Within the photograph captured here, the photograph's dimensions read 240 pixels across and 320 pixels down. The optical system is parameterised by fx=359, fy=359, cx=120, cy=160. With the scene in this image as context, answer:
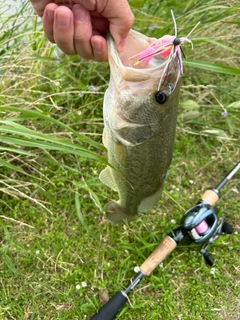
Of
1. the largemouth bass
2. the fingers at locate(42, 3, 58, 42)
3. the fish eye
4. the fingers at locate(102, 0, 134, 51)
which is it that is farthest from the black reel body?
the fingers at locate(42, 3, 58, 42)

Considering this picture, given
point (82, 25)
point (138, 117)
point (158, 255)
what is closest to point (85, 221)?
point (158, 255)

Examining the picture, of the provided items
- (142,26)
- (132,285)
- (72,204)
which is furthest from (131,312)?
(142,26)

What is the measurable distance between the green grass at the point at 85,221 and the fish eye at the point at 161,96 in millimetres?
711

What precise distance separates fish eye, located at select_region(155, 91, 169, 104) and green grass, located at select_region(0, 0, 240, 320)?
711 mm

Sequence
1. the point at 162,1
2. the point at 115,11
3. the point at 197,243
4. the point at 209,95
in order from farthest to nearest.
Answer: the point at 209,95 → the point at 162,1 → the point at 197,243 → the point at 115,11

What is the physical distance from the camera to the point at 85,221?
8.89 feet

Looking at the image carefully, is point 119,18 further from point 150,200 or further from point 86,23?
point 150,200

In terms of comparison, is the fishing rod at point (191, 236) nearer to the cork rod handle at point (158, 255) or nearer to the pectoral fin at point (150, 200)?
the cork rod handle at point (158, 255)

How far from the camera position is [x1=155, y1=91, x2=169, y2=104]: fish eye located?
152cm

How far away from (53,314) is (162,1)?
2.50 meters

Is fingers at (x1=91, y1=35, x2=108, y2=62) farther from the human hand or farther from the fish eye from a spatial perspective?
the fish eye

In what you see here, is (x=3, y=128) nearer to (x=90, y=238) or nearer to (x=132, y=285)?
(x=90, y=238)

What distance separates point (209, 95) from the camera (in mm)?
3445

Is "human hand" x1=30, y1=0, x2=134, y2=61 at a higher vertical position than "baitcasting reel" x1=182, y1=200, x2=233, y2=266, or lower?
higher
